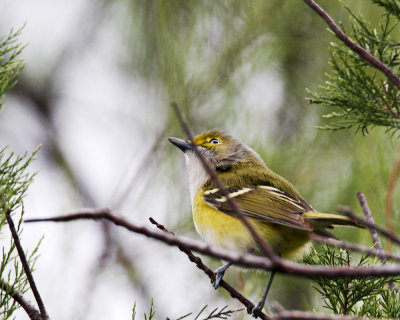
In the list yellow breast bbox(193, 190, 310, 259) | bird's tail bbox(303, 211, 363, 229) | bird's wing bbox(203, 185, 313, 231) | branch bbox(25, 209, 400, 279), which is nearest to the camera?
branch bbox(25, 209, 400, 279)

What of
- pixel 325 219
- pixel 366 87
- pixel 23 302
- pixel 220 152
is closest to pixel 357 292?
pixel 325 219

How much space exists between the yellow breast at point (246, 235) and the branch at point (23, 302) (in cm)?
118

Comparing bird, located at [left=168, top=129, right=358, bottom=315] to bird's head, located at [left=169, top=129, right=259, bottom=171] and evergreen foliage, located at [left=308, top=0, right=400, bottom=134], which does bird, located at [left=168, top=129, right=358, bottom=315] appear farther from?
evergreen foliage, located at [left=308, top=0, right=400, bottom=134]

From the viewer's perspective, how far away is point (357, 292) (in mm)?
2027

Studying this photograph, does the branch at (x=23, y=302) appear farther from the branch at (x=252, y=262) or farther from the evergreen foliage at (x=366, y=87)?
the evergreen foliage at (x=366, y=87)

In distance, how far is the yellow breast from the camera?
8.75 feet

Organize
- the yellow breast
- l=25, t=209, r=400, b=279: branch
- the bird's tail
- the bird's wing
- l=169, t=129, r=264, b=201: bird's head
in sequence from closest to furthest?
l=25, t=209, r=400, b=279: branch < the bird's tail < the bird's wing < the yellow breast < l=169, t=129, r=264, b=201: bird's head

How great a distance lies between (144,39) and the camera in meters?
3.75

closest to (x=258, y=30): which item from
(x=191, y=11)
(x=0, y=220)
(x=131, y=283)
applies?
(x=191, y=11)

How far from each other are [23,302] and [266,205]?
1421 millimetres

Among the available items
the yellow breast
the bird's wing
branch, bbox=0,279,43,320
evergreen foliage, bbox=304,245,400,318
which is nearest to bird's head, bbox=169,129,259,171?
the bird's wing

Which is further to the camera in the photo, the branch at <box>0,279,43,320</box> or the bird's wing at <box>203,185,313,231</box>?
the bird's wing at <box>203,185,313,231</box>

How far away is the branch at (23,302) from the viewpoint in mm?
1674

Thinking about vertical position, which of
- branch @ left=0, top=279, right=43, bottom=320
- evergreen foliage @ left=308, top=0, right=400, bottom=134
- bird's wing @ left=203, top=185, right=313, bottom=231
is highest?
evergreen foliage @ left=308, top=0, right=400, bottom=134
